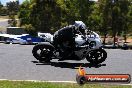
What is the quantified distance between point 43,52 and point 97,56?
1.98 metres

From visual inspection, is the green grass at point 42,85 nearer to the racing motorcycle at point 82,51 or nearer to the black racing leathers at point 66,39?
the racing motorcycle at point 82,51

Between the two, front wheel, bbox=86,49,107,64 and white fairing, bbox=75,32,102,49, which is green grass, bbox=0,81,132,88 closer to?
front wheel, bbox=86,49,107,64

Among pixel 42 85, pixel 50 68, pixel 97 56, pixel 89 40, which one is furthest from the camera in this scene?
pixel 89 40

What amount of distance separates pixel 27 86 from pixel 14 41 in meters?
32.0

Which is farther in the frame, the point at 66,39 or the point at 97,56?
the point at 66,39

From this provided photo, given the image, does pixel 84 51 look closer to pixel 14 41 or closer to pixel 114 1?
pixel 14 41

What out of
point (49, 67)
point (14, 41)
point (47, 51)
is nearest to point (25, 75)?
point (49, 67)

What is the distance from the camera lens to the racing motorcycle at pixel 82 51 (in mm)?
15062

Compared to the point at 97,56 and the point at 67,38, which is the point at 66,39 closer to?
the point at 67,38

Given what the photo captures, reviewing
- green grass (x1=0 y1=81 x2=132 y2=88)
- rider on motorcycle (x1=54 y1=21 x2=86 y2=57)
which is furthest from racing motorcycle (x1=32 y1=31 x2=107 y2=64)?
green grass (x1=0 y1=81 x2=132 y2=88)

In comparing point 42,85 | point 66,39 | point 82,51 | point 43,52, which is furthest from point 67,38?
point 42,85

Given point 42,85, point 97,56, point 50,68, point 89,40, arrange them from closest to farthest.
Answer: point 42,85, point 50,68, point 97,56, point 89,40

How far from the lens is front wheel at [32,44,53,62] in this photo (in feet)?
49.9

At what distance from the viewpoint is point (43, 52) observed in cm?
1526
